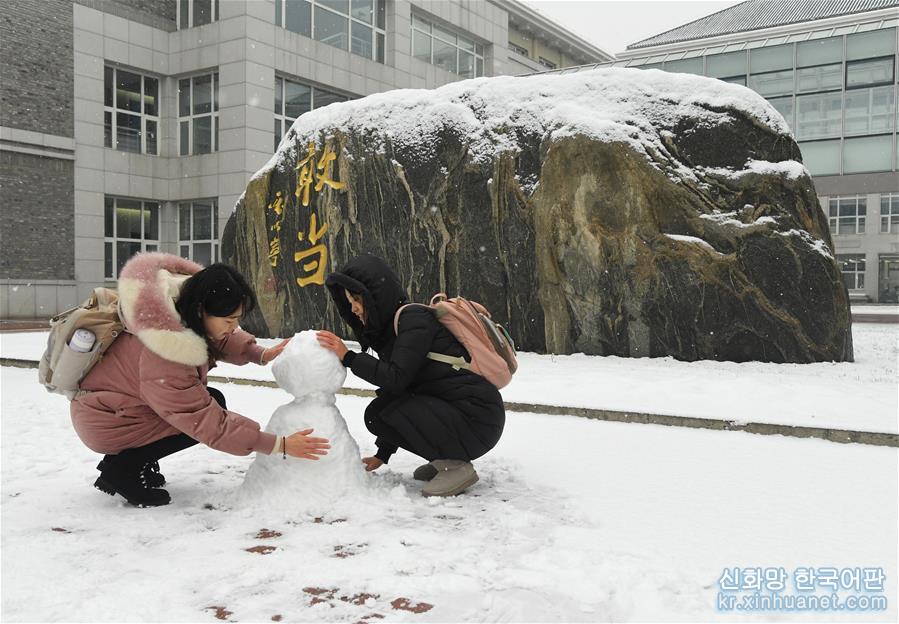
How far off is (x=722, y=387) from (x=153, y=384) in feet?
16.2

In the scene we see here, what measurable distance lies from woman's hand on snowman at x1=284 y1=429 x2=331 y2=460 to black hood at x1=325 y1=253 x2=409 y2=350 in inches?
27.0

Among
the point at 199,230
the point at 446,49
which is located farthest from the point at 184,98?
the point at 446,49

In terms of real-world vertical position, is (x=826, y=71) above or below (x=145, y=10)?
below

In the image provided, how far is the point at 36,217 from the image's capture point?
19.2 metres

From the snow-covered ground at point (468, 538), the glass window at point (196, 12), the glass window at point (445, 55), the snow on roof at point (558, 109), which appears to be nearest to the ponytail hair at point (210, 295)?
the snow-covered ground at point (468, 538)

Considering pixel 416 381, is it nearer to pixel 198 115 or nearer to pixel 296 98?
pixel 296 98

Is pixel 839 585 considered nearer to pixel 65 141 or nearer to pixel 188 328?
pixel 188 328

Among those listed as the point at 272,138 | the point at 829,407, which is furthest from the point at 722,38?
the point at 829,407

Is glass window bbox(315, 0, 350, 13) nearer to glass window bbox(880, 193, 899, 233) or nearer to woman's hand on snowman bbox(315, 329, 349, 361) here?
woman's hand on snowman bbox(315, 329, 349, 361)

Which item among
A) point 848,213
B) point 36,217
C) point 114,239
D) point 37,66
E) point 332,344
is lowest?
point 332,344

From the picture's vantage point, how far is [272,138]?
2059cm

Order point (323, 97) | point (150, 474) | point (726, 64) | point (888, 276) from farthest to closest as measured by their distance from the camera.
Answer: point (888, 276)
point (726, 64)
point (323, 97)
point (150, 474)

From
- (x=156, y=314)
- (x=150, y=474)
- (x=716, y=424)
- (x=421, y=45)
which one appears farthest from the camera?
(x=421, y=45)

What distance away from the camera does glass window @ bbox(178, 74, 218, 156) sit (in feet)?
68.6
